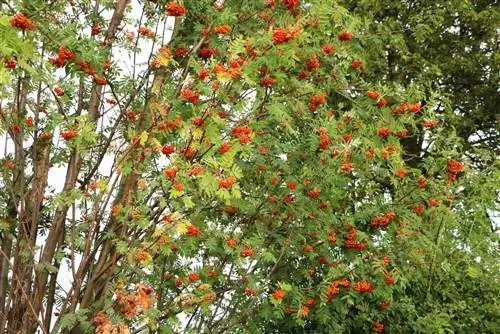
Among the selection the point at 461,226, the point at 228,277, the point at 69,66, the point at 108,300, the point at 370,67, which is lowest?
the point at 108,300

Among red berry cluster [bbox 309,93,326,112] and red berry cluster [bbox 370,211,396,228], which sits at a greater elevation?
red berry cluster [bbox 309,93,326,112]

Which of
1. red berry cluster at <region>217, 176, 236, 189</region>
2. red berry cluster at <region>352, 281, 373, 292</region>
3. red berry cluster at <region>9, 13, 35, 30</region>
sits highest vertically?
red berry cluster at <region>9, 13, 35, 30</region>

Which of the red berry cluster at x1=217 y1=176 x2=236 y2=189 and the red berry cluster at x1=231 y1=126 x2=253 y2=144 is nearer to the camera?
the red berry cluster at x1=217 y1=176 x2=236 y2=189

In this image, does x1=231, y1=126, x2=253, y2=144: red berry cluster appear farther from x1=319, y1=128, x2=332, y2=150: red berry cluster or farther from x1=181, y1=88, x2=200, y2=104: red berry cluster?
x1=319, y1=128, x2=332, y2=150: red berry cluster

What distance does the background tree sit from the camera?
215 inches

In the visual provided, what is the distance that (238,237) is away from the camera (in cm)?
673

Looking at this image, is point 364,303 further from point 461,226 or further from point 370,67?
point 370,67

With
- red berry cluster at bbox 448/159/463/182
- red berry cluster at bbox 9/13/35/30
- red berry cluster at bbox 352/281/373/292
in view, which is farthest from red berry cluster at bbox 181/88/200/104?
red berry cluster at bbox 448/159/463/182

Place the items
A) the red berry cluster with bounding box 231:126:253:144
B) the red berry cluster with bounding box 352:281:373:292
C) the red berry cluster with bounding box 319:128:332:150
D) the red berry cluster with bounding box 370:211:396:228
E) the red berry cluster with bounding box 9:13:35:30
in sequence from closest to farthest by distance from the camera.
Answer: the red berry cluster with bounding box 9:13:35:30 → the red berry cluster with bounding box 231:126:253:144 → the red berry cluster with bounding box 319:128:332:150 → the red berry cluster with bounding box 352:281:373:292 → the red berry cluster with bounding box 370:211:396:228

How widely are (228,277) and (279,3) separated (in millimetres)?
2890

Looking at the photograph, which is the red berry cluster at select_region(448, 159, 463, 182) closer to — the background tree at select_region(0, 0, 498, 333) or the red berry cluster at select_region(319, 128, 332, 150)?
the background tree at select_region(0, 0, 498, 333)

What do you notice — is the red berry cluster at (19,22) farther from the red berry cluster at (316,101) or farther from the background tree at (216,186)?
the red berry cluster at (316,101)

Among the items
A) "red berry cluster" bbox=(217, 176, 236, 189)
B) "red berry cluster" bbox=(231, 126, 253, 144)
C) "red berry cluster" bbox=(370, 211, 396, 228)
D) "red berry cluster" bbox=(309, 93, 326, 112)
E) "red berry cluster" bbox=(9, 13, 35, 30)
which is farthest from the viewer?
"red berry cluster" bbox=(370, 211, 396, 228)

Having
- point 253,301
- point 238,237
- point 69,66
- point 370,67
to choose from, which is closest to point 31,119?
point 69,66
